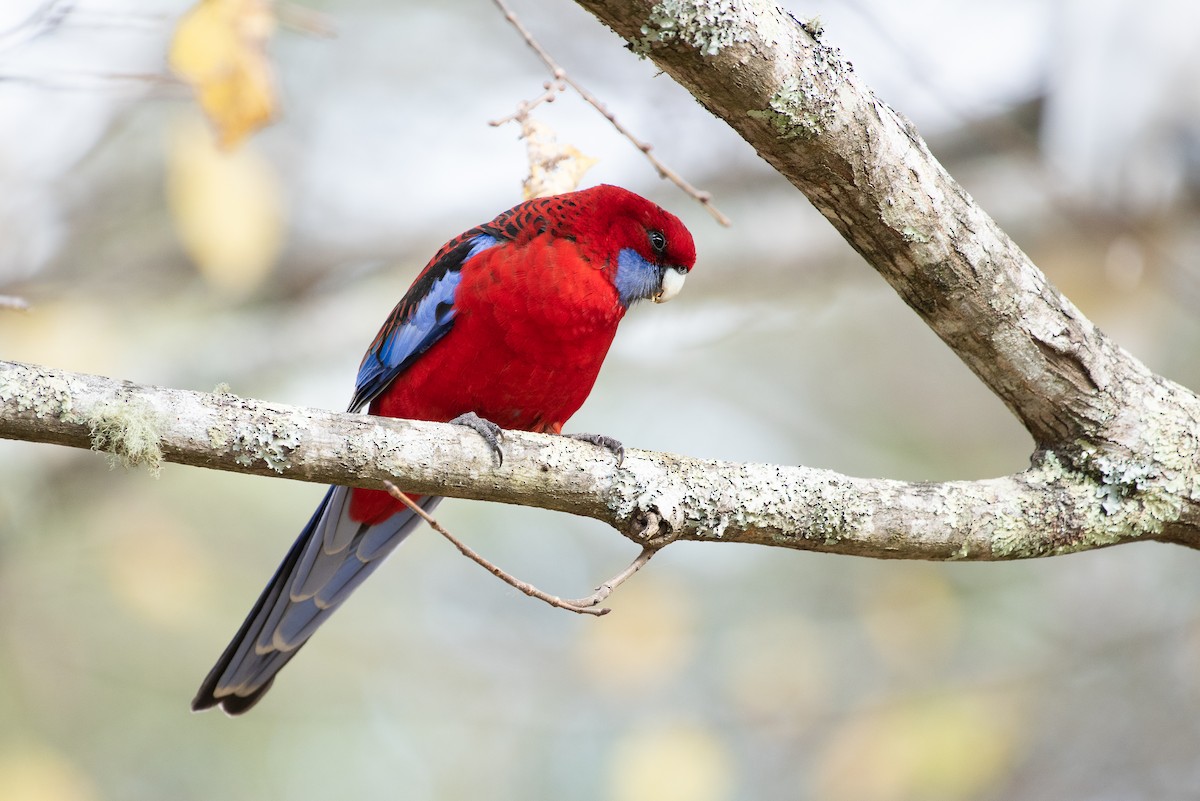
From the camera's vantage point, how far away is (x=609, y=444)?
8.39 ft

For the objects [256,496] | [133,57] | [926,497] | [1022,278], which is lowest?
[256,496]

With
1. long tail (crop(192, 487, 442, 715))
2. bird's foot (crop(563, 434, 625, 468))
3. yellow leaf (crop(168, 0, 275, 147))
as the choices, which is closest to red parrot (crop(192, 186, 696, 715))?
long tail (crop(192, 487, 442, 715))

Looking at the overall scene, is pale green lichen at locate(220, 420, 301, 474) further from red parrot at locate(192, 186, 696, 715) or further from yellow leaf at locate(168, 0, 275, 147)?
yellow leaf at locate(168, 0, 275, 147)

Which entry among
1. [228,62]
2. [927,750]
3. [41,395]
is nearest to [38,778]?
[228,62]

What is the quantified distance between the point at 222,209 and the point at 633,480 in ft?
8.89

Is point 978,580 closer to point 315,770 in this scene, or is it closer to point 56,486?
point 315,770

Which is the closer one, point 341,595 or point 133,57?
point 341,595

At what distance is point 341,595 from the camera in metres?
3.31

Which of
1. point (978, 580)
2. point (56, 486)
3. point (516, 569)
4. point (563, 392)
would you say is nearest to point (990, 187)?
point (978, 580)

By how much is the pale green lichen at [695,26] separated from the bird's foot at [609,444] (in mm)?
846

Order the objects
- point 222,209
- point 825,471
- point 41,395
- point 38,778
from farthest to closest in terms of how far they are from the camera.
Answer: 1. point 38,778
2. point 222,209
3. point 825,471
4. point 41,395

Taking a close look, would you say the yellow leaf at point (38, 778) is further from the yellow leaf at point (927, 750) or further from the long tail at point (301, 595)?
the yellow leaf at point (927, 750)

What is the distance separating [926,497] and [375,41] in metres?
5.66

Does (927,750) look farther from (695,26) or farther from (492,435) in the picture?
(695,26)
